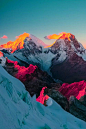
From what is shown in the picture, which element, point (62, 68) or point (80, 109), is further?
point (62, 68)

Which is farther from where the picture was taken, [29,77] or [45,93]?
[29,77]

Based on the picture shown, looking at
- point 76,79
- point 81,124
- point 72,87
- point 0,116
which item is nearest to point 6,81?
point 0,116

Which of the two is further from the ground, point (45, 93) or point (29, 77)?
point (29, 77)

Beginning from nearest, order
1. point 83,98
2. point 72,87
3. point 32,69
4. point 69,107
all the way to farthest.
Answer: point 69,107, point 83,98, point 72,87, point 32,69

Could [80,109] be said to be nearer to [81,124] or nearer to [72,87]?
[81,124]

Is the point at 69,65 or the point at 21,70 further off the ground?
the point at 69,65

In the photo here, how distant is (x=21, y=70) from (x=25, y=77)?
266 inches

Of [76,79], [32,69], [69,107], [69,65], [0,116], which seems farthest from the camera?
[69,65]

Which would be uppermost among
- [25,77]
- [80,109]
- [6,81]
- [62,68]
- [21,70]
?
[62,68]

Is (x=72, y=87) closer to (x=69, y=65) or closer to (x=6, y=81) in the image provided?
(x=6, y=81)

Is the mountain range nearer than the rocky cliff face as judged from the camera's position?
Yes

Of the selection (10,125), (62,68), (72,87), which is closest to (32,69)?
(72,87)

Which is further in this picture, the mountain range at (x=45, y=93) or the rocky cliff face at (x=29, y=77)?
the rocky cliff face at (x=29, y=77)

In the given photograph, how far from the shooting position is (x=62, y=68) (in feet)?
589
